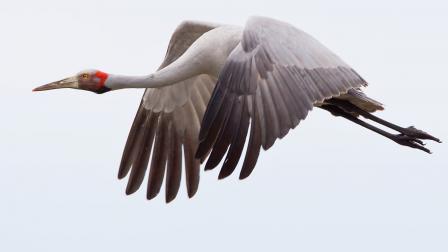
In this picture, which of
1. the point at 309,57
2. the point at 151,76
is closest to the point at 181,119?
the point at 151,76

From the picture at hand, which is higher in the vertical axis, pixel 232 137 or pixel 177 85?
pixel 177 85

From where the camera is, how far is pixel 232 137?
14.1 metres

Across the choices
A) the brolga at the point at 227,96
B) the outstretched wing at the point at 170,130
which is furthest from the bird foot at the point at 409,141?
the outstretched wing at the point at 170,130

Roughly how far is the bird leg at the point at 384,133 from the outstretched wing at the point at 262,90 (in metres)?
1.26

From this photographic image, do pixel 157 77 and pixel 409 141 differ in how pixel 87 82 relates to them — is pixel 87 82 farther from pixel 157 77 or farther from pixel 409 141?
pixel 409 141

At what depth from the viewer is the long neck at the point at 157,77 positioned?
16078 millimetres

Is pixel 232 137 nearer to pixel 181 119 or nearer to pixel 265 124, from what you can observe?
pixel 265 124

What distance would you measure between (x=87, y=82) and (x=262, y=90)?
261 cm

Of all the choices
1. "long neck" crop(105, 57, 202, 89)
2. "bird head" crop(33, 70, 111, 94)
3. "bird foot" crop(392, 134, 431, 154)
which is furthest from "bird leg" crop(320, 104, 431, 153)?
"bird head" crop(33, 70, 111, 94)

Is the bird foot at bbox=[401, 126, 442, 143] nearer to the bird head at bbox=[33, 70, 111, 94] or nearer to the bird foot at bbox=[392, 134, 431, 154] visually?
the bird foot at bbox=[392, 134, 431, 154]

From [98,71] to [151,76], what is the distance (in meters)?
0.61

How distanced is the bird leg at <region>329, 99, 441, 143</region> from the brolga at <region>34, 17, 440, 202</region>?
0.01 meters

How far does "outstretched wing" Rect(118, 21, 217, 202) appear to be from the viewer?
57.0 feet

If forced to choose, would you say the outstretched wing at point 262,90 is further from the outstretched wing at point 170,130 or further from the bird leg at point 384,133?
the outstretched wing at point 170,130
